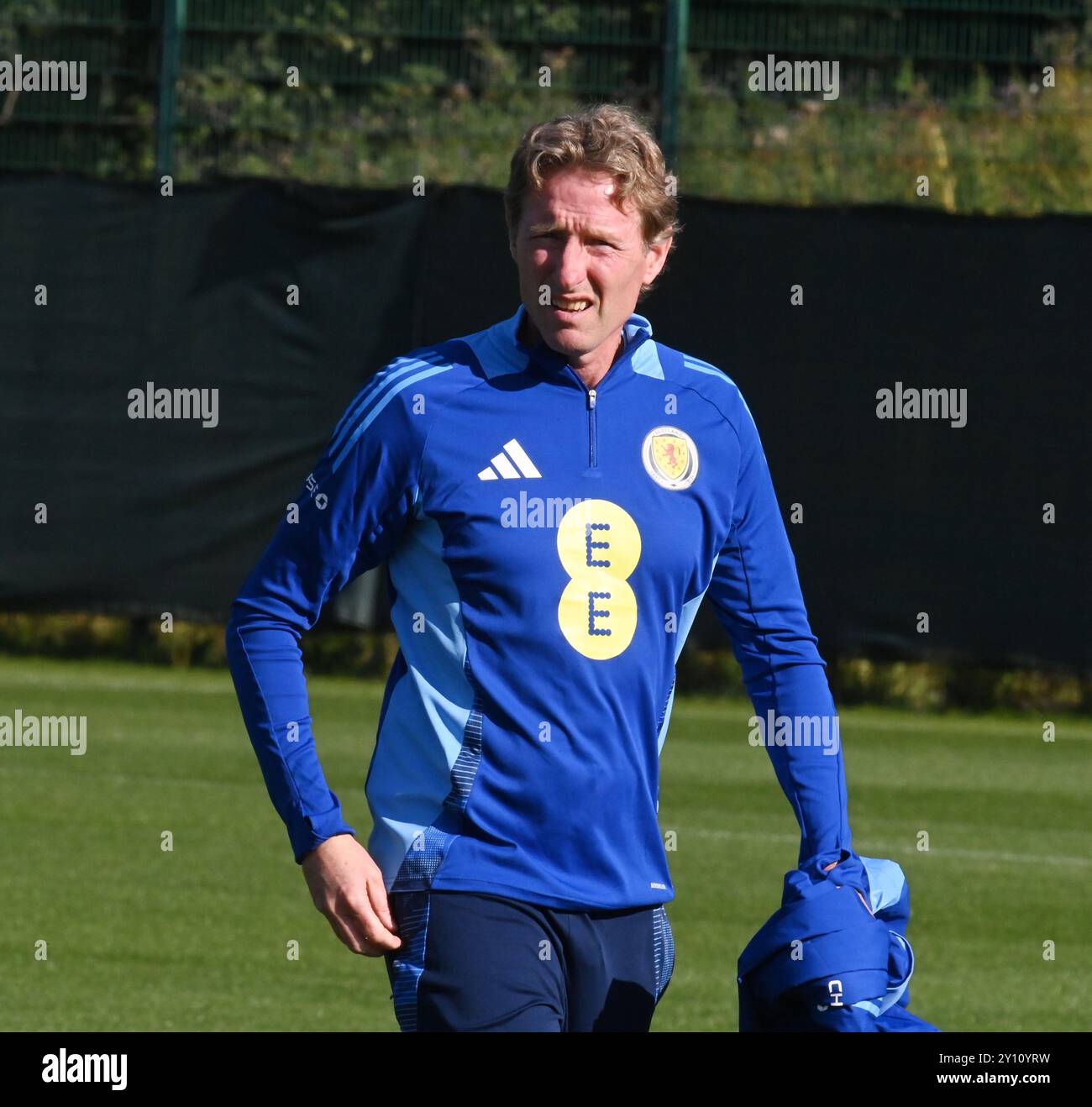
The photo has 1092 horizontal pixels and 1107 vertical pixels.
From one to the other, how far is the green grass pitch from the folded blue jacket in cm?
340

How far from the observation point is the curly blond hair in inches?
140

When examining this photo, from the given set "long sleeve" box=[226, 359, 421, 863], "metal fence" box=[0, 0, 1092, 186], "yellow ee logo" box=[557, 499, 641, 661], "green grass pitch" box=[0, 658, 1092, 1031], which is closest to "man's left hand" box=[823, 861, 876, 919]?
"yellow ee logo" box=[557, 499, 641, 661]

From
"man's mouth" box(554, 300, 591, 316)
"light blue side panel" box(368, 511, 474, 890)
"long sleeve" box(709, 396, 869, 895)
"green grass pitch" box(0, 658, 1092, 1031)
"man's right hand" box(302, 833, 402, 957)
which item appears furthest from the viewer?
"green grass pitch" box(0, 658, 1092, 1031)

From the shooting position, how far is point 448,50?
1592 centimetres

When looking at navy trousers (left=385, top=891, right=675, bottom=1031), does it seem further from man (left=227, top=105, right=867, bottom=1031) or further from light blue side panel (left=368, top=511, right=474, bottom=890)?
light blue side panel (left=368, top=511, right=474, bottom=890)

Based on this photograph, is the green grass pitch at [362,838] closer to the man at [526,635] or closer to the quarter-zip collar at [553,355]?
the man at [526,635]

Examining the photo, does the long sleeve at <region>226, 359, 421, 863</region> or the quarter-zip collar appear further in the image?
the quarter-zip collar

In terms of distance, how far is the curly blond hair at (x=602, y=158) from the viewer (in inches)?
140

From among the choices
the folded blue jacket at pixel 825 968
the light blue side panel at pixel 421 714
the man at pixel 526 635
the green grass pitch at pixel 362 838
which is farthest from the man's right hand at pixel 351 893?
the green grass pitch at pixel 362 838

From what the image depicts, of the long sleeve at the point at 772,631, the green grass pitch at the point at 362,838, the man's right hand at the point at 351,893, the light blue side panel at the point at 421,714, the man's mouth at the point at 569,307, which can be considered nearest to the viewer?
the man's right hand at the point at 351,893

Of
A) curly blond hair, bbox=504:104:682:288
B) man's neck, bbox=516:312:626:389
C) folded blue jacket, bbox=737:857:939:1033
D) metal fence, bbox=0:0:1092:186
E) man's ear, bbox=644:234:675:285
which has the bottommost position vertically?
folded blue jacket, bbox=737:857:939:1033

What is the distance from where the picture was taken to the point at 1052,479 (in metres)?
13.2

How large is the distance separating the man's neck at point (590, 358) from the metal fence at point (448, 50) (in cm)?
1144

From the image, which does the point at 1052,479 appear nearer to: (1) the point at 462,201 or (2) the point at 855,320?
(2) the point at 855,320
